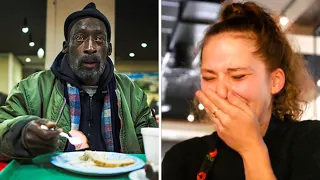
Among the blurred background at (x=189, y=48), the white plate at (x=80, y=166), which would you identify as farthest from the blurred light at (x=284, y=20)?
the white plate at (x=80, y=166)

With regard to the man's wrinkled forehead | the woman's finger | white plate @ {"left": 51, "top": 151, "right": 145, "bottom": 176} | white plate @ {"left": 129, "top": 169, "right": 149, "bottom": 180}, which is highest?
the man's wrinkled forehead

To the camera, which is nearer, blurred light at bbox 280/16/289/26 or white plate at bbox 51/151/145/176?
white plate at bbox 51/151/145/176

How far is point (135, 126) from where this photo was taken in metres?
1.40

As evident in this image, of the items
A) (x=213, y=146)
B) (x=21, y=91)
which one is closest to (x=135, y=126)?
(x=213, y=146)

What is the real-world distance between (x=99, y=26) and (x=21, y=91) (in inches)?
13.2

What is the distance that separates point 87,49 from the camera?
1.37m

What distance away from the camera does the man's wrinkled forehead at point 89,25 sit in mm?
1381

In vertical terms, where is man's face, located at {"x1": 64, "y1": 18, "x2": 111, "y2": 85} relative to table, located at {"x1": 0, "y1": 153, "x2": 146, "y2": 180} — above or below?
above

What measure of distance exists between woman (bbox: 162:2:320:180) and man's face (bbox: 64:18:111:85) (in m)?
0.35

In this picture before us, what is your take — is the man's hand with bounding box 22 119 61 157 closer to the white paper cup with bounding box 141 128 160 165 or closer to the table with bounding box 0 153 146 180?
the table with bounding box 0 153 146 180

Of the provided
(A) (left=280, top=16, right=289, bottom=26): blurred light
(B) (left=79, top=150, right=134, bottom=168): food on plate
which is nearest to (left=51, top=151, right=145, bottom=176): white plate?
(B) (left=79, top=150, right=134, bottom=168): food on plate

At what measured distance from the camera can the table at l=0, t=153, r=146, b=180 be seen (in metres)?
1.31

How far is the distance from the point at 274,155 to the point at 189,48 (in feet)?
1.52

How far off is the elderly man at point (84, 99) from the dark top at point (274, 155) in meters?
0.14
